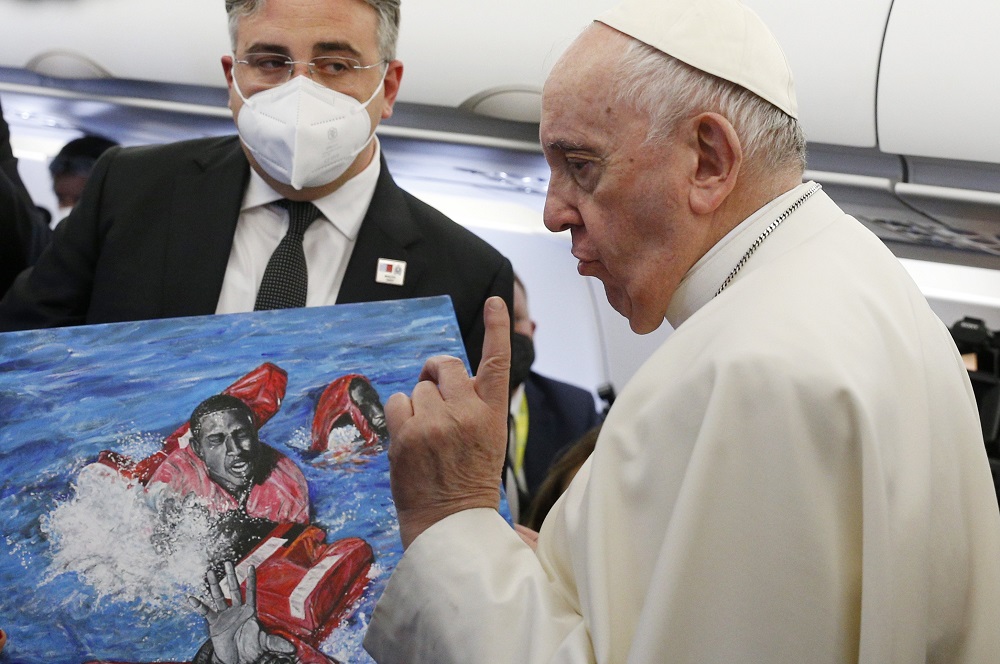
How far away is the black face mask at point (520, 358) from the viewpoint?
5906 millimetres

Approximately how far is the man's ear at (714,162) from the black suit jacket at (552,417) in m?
4.95

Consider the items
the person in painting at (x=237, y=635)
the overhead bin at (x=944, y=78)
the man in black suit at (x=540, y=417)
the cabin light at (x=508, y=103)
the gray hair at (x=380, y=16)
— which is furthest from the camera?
the man in black suit at (x=540, y=417)

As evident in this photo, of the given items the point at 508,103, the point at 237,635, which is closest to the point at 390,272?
the point at 237,635

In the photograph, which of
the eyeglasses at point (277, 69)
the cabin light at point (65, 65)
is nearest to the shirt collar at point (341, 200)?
the eyeglasses at point (277, 69)

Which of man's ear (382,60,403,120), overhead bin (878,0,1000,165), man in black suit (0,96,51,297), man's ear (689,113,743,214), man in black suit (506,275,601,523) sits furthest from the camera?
man in black suit (506,275,601,523)

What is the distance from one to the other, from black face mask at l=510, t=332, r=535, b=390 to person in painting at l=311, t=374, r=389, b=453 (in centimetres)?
324

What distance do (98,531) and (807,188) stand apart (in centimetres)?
167

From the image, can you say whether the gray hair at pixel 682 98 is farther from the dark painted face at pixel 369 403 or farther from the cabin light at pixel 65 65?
the cabin light at pixel 65 65

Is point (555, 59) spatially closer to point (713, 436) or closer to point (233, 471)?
point (233, 471)

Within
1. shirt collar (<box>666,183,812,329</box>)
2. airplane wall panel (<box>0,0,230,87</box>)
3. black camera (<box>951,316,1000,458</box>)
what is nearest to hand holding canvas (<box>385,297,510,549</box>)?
shirt collar (<box>666,183,812,329</box>)

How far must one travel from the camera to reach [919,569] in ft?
5.51

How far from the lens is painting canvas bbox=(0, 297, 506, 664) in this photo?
7.45 ft

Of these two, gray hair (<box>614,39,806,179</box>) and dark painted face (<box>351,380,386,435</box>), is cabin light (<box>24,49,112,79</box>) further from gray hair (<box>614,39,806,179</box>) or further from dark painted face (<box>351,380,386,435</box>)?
gray hair (<box>614,39,806,179</box>)

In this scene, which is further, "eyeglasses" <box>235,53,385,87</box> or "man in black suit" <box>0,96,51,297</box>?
"man in black suit" <box>0,96,51,297</box>
